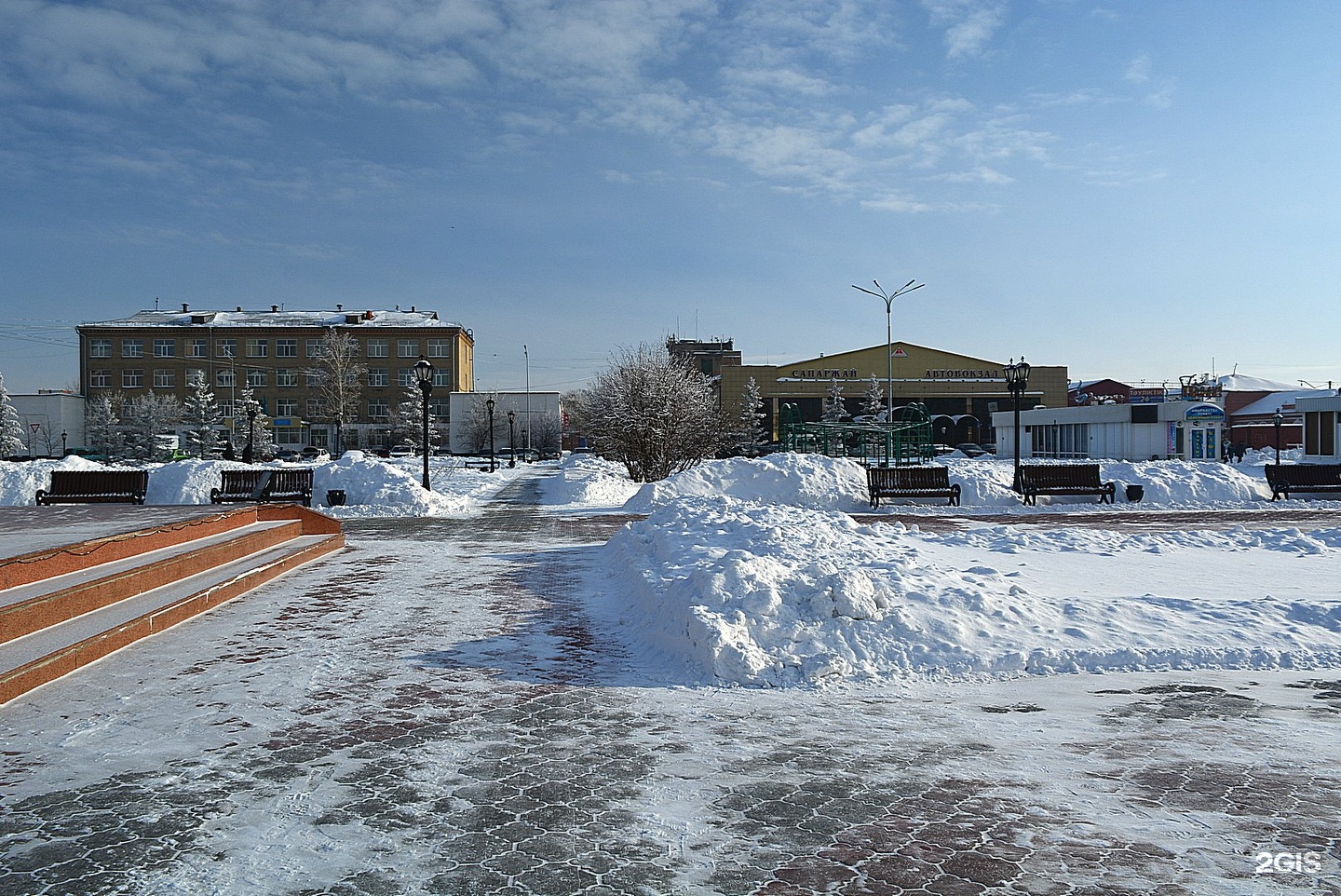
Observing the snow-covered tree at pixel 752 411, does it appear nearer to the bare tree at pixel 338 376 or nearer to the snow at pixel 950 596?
the bare tree at pixel 338 376

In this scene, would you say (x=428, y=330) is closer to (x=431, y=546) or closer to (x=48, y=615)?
(x=431, y=546)

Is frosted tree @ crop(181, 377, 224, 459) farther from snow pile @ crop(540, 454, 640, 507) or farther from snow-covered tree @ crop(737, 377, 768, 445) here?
snow pile @ crop(540, 454, 640, 507)

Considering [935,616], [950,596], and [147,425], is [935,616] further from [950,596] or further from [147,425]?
[147,425]

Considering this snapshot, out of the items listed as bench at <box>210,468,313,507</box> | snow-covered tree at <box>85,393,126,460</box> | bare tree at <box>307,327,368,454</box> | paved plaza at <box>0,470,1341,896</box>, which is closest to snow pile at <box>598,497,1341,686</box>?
paved plaza at <box>0,470,1341,896</box>

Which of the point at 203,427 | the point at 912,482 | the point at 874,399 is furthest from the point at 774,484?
the point at 874,399

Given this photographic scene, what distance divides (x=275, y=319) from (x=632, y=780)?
10025 centimetres

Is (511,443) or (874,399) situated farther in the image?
(874,399)

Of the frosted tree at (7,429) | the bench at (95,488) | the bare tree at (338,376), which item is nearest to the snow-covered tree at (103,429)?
the frosted tree at (7,429)

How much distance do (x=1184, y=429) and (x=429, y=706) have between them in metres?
45.6

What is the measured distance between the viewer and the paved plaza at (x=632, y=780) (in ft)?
12.0

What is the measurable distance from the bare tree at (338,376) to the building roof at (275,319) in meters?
4.09

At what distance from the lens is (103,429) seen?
75.3 metres

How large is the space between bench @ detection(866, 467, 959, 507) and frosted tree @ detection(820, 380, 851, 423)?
51763mm

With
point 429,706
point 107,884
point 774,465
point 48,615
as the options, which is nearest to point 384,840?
point 107,884
